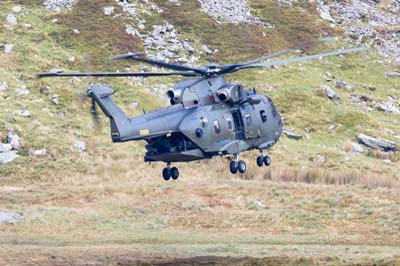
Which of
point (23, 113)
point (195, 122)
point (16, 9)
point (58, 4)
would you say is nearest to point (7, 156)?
point (23, 113)

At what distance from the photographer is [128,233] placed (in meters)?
64.8

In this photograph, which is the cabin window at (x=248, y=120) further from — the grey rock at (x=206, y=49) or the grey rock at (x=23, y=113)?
the grey rock at (x=206, y=49)

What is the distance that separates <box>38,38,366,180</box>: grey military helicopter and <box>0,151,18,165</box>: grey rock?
2856cm

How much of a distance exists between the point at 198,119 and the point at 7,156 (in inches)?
1240

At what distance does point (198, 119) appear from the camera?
48.1 metres

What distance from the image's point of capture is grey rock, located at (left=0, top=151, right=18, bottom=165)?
75.6 metres

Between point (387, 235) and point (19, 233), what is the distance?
22.4 m

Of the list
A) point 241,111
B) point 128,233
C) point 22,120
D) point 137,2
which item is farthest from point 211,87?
point 137,2

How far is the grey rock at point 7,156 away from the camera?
75619 millimetres

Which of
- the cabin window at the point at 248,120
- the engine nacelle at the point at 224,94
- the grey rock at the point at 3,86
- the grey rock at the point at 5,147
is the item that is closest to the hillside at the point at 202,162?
the grey rock at the point at 3,86

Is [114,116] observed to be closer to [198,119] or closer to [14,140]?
[198,119]

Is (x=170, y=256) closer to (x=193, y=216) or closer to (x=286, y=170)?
(x=193, y=216)

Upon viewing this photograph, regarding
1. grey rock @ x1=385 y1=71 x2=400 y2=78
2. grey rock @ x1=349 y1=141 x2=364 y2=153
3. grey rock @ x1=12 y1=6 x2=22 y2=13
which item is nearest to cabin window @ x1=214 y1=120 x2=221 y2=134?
grey rock @ x1=349 y1=141 x2=364 y2=153

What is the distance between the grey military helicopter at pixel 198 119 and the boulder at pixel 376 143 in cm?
3370
